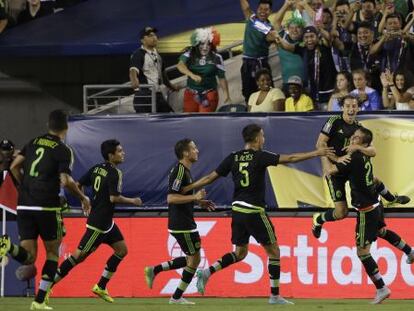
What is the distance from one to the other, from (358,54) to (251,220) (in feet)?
16.3

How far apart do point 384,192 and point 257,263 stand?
261 cm

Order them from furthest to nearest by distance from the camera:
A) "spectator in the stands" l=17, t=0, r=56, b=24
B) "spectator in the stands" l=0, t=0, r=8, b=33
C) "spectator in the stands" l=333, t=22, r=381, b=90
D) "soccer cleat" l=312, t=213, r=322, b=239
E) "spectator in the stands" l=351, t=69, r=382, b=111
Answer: "spectator in the stands" l=17, t=0, r=56, b=24 → "spectator in the stands" l=0, t=0, r=8, b=33 → "spectator in the stands" l=333, t=22, r=381, b=90 → "spectator in the stands" l=351, t=69, r=382, b=111 → "soccer cleat" l=312, t=213, r=322, b=239

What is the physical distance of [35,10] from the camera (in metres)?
26.3

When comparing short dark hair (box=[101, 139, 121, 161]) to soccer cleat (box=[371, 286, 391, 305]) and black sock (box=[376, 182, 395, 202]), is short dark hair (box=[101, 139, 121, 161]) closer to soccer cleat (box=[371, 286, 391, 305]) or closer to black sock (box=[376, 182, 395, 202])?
black sock (box=[376, 182, 395, 202])

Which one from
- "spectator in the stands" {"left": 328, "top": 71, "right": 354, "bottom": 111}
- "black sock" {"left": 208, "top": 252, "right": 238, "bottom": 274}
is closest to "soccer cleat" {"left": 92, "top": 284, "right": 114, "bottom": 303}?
"black sock" {"left": 208, "top": 252, "right": 238, "bottom": 274}

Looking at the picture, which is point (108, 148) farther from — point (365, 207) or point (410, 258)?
point (410, 258)

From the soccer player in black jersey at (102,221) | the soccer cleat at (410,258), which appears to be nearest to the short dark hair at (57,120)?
the soccer player in black jersey at (102,221)

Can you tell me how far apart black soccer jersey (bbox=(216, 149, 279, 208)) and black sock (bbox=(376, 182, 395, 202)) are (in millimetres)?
1973

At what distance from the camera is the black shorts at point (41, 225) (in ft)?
54.4

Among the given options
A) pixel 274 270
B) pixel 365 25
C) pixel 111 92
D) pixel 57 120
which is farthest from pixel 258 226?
pixel 111 92

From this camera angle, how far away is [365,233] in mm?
18125

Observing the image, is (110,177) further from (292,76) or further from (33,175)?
(292,76)

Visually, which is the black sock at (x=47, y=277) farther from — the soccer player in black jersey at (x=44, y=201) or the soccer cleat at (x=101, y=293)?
the soccer cleat at (x=101, y=293)

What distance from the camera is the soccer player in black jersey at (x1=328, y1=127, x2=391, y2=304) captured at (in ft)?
59.4
